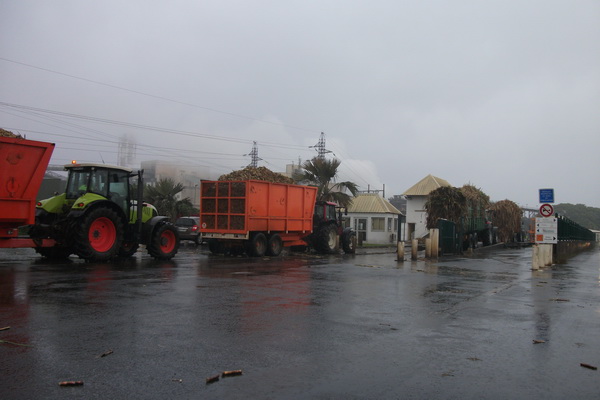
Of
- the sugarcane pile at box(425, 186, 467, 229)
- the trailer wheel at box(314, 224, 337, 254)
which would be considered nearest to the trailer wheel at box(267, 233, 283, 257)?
the trailer wheel at box(314, 224, 337, 254)

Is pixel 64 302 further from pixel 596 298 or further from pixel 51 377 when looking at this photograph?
pixel 596 298

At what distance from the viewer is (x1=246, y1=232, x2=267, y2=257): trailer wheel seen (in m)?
19.8

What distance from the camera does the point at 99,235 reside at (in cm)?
1448

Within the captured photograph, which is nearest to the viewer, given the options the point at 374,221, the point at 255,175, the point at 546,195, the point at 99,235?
the point at 99,235

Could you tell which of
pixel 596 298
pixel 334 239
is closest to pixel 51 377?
pixel 596 298

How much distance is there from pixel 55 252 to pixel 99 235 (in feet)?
6.33

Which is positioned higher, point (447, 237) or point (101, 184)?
point (101, 184)

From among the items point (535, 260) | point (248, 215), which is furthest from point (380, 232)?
point (535, 260)

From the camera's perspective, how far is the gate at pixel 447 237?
25.3 m

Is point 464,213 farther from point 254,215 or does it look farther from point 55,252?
point 55,252

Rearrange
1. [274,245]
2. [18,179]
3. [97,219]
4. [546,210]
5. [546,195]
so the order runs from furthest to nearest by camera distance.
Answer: [274,245] → [546,210] → [546,195] → [97,219] → [18,179]

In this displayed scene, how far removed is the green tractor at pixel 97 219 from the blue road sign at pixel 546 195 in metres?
14.2

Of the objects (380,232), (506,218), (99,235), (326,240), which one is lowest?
(380,232)

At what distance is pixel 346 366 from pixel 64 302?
4.90m
